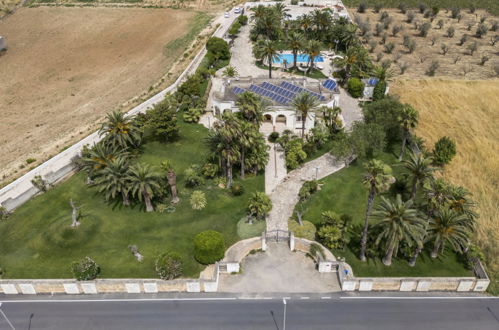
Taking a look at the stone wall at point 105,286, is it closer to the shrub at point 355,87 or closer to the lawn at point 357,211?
the lawn at point 357,211

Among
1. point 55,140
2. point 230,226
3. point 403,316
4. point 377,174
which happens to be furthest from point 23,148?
point 403,316

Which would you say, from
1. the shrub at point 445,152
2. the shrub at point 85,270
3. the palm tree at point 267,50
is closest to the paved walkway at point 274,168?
the shrub at point 445,152

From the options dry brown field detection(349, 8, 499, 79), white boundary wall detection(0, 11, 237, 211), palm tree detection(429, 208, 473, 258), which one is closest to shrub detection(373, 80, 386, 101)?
dry brown field detection(349, 8, 499, 79)

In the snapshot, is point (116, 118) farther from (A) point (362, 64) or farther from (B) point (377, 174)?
(A) point (362, 64)

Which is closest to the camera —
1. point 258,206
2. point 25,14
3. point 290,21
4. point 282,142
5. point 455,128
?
point 258,206

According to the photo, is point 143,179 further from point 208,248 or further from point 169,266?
point 208,248

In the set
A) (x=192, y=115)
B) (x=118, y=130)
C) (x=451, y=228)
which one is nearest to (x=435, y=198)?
(x=451, y=228)

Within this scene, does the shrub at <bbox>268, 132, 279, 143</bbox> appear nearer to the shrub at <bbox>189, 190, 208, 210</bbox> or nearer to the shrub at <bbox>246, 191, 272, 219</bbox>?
the shrub at <bbox>246, 191, 272, 219</bbox>

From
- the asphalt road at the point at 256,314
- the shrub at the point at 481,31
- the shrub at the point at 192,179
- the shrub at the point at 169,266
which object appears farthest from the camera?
the shrub at the point at 481,31
